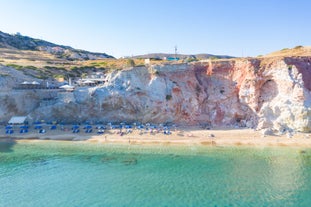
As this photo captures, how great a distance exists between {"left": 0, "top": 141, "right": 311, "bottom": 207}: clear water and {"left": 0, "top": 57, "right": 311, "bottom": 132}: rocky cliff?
9.38 m

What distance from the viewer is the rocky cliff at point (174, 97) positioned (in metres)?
45.4

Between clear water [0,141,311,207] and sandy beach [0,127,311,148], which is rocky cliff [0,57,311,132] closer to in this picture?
sandy beach [0,127,311,148]

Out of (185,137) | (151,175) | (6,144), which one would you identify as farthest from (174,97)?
(6,144)

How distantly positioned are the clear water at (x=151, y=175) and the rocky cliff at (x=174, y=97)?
938 centimetres

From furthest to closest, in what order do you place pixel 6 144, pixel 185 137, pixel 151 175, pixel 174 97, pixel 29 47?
1. pixel 29 47
2. pixel 174 97
3. pixel 185 137
4. pixel 6 144
5. pixel 151 175

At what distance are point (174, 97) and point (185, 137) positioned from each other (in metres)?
9.05

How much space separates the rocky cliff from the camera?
4541cm

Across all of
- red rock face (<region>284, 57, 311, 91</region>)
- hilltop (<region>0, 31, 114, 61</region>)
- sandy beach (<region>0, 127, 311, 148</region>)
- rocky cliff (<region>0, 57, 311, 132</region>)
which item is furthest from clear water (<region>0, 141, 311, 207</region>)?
hilltop (<region>0, 31, 114, 61</region>)

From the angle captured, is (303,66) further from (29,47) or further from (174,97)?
(29,47)

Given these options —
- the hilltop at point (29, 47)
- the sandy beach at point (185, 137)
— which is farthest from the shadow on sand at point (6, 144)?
the hilltop at point (29, 47)

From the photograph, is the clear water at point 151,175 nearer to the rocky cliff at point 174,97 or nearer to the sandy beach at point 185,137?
the sandy beach at point 185,137

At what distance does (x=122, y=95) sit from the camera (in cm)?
4641

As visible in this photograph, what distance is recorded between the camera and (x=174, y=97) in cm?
4716

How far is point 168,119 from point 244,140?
13.1 meters
